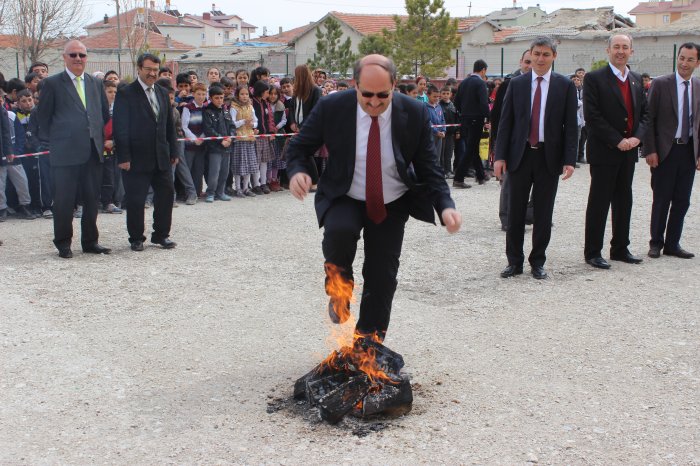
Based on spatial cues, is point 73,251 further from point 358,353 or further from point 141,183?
point 358,353

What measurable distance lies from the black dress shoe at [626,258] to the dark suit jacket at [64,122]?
19.3 ft

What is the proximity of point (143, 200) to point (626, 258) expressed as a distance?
17.8ft

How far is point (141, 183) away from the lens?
30.6 feet

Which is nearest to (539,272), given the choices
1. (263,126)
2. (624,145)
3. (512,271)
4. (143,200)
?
(512,271)

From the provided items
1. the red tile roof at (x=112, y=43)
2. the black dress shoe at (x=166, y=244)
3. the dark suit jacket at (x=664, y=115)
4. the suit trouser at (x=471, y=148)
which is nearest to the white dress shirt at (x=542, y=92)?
the dark suit jacket at (x=664, y=115)

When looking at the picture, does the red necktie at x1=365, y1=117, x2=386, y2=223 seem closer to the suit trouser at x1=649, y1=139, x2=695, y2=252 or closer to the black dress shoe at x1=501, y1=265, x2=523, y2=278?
the black dress shoe at x1=501, y1=265, x2=523, y2=278

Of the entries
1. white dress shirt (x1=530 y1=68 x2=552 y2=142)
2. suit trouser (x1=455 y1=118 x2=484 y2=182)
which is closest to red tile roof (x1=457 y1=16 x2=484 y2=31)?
suit trouser (x1=455 y1=118 x2=484 y2=182)

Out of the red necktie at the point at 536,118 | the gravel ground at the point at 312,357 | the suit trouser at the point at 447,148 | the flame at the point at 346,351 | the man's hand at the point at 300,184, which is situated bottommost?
the gravel ground at the point at 312,357

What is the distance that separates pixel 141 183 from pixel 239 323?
3460mm

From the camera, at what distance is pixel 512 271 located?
26.7ft

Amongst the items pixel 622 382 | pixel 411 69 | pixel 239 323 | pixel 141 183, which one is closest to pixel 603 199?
pixel 622 382

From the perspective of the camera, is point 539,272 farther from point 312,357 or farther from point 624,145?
point 312,357

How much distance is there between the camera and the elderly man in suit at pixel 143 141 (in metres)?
9.16

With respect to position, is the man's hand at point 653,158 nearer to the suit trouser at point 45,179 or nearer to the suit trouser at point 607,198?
the suit trouser at point 607,198
